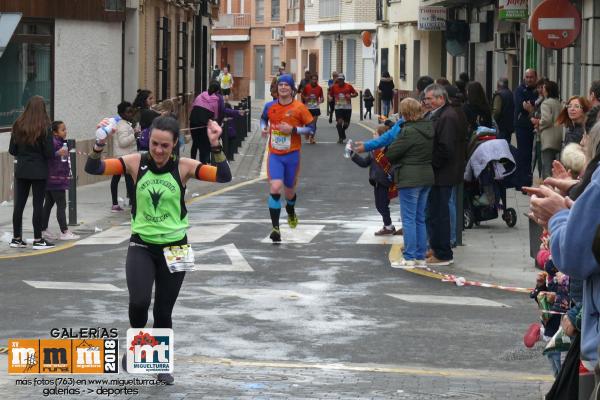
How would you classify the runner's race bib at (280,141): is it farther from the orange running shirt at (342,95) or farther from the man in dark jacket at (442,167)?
the orange running shirt at (342,95)

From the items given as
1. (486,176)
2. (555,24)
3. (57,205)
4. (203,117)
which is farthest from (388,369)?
(203,117)

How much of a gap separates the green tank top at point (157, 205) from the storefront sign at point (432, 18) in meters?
38.9

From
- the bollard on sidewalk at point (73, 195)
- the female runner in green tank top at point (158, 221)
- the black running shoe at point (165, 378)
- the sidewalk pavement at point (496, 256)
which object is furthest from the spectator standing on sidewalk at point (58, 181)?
the black running shoe at point (165, 378)

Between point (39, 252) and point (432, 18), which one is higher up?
point (432, 18)

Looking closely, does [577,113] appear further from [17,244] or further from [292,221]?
[17,244]

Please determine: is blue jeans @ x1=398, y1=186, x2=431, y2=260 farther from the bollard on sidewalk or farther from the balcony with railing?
the balcony with railing

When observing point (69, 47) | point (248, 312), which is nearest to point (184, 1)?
point (69, 47)

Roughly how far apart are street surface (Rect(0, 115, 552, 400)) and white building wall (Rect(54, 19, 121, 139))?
7680 millimetres

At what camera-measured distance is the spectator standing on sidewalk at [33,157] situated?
15625 millimetres

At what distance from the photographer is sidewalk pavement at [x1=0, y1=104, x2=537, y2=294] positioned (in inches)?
557

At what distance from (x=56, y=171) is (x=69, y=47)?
912cm

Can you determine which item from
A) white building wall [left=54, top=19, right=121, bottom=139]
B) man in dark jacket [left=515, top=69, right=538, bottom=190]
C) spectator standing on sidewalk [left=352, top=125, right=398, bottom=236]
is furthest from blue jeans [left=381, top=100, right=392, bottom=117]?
spectator standing on sidewalk [left=352, top=125, right=398, bottom=236]

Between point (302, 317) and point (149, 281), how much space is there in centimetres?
281

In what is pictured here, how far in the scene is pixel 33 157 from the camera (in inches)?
620
